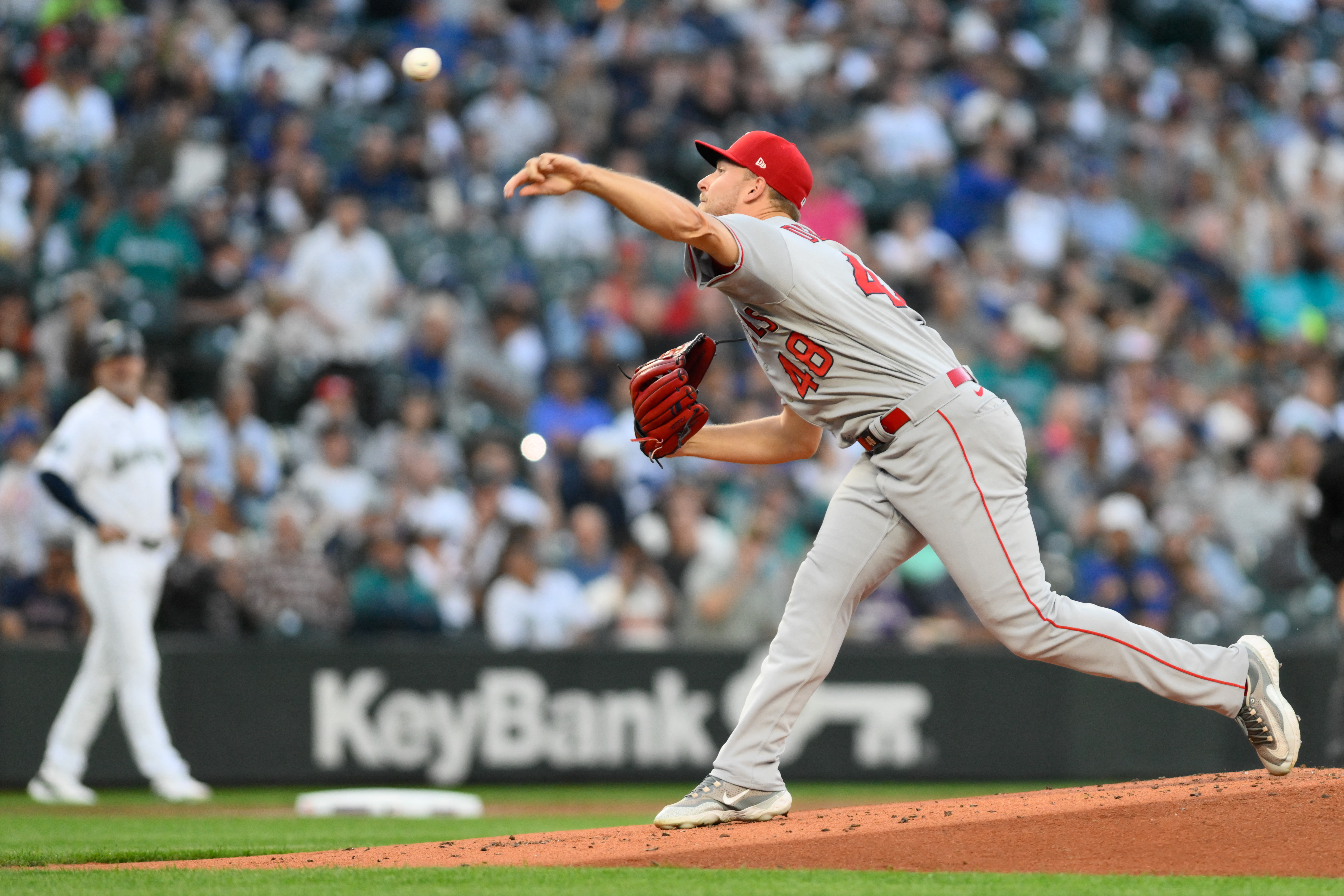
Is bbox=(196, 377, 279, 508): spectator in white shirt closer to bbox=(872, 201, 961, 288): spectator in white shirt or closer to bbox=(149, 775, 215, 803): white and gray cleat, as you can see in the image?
bbox=(149, 775, 215, 803): white and gray cleat

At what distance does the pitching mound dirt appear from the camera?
4547mm

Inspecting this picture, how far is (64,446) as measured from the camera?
27.6 feet

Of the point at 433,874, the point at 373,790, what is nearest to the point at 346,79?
the point at 373,790

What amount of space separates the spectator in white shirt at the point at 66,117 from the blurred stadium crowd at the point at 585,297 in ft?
0.12

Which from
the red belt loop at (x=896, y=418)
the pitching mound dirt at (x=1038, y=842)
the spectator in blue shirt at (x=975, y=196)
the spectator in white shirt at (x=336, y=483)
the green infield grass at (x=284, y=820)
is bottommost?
the green infield grass at (x=284, y=820)

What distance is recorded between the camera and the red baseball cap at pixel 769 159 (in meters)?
5.02

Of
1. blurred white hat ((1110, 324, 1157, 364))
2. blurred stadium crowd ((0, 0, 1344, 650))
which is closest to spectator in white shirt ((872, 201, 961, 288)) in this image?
blurred stadium crowd ((0, 0, 1344, 650))

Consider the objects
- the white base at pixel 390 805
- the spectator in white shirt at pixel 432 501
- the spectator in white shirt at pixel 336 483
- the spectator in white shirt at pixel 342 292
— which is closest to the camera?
the white base at pixel 390 805

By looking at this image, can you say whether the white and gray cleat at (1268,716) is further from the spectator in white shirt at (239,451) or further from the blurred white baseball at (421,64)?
the spectator in white shirt at (239,451)

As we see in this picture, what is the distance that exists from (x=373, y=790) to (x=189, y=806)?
37.8 inches

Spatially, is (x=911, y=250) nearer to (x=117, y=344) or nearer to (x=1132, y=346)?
(x=1132, y=346)

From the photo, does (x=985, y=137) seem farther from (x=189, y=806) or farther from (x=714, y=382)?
(x=189, y=806)

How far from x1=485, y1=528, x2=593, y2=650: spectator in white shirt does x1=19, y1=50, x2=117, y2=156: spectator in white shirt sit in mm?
4986

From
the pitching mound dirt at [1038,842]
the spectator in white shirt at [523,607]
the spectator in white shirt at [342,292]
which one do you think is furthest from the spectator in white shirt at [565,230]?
the pitching mound dirt at [1038,842]
